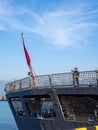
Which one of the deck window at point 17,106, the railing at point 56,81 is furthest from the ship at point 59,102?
the deck window at point 17,106

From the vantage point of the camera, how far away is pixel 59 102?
20922mm

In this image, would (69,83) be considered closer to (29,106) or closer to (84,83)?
(84,83)

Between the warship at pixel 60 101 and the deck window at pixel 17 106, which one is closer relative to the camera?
the warship at pixel 60 101

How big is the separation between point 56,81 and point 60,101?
123 cm

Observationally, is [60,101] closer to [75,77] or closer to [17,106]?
[75,77]

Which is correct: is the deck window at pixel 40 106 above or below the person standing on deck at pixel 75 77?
below

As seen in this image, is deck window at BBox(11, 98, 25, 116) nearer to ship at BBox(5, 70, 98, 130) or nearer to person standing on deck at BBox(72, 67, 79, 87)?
ship at BBox(5, 70, 98, 130)

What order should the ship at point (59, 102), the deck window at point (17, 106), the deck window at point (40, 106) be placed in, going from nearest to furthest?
the ship at point (59, 102) < the deck window at point (40, 106) < the deck window at point (17, 106)

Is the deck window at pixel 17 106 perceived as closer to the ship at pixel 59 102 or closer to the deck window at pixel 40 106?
the ship at pixel 59 102

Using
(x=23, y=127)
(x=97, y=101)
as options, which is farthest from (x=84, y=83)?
(x=23, y=127)

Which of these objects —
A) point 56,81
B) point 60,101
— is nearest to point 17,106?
point 56,81

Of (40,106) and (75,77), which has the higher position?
(75,77)

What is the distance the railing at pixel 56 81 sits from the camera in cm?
1950

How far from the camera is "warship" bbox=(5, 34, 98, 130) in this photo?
19453mm
